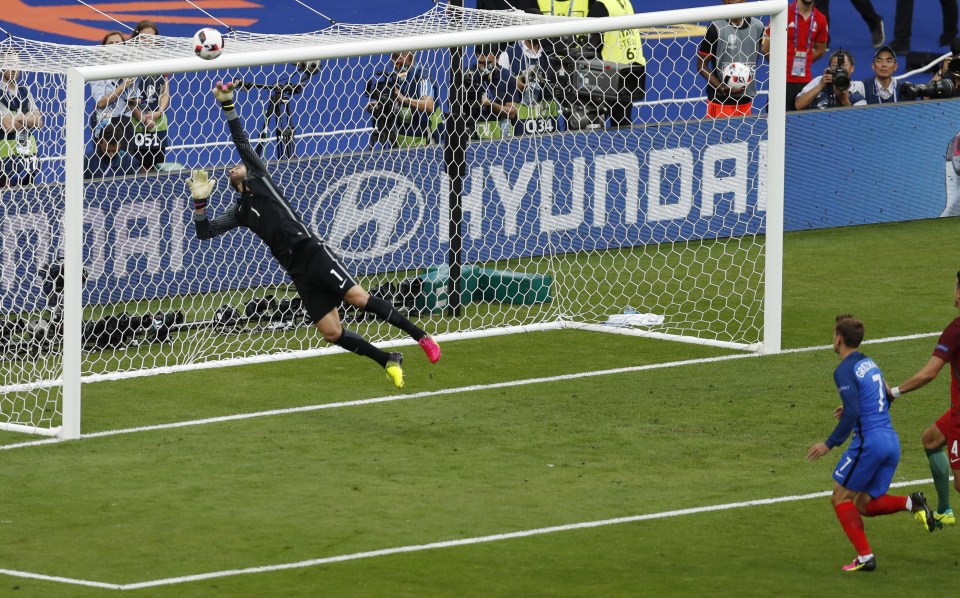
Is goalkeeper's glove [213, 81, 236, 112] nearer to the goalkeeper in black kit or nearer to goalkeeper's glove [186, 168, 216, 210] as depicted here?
the goalkeeper in black kit

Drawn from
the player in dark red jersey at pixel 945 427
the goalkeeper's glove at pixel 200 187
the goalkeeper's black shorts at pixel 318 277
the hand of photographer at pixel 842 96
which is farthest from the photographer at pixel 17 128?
the hand of photographer at pixel 842 96

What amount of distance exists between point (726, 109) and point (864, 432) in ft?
31.3

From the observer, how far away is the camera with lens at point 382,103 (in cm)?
1706

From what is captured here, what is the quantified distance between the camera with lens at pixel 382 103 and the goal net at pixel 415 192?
2cm

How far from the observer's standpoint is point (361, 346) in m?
13.6

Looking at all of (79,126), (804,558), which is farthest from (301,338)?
(804,558)

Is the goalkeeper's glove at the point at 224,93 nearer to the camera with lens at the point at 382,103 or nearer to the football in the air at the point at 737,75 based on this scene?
the camera with lens at the point at 382,103

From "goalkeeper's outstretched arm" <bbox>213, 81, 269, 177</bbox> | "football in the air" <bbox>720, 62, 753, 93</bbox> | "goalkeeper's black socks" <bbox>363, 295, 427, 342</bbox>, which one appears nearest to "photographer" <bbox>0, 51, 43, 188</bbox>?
"goalkeeper's outstretched arm" <bbox>213, 81, 269, 177</bbox>

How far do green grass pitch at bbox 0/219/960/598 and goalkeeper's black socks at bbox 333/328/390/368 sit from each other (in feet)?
1.33

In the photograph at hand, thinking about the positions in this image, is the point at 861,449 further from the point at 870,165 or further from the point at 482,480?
the point at 870,165

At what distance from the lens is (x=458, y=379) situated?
1473 centimetres

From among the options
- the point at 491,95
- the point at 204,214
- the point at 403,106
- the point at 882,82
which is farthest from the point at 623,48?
the point at 204,214

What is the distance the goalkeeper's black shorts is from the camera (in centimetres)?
1354

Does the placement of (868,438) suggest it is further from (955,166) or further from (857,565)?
(955,166)
